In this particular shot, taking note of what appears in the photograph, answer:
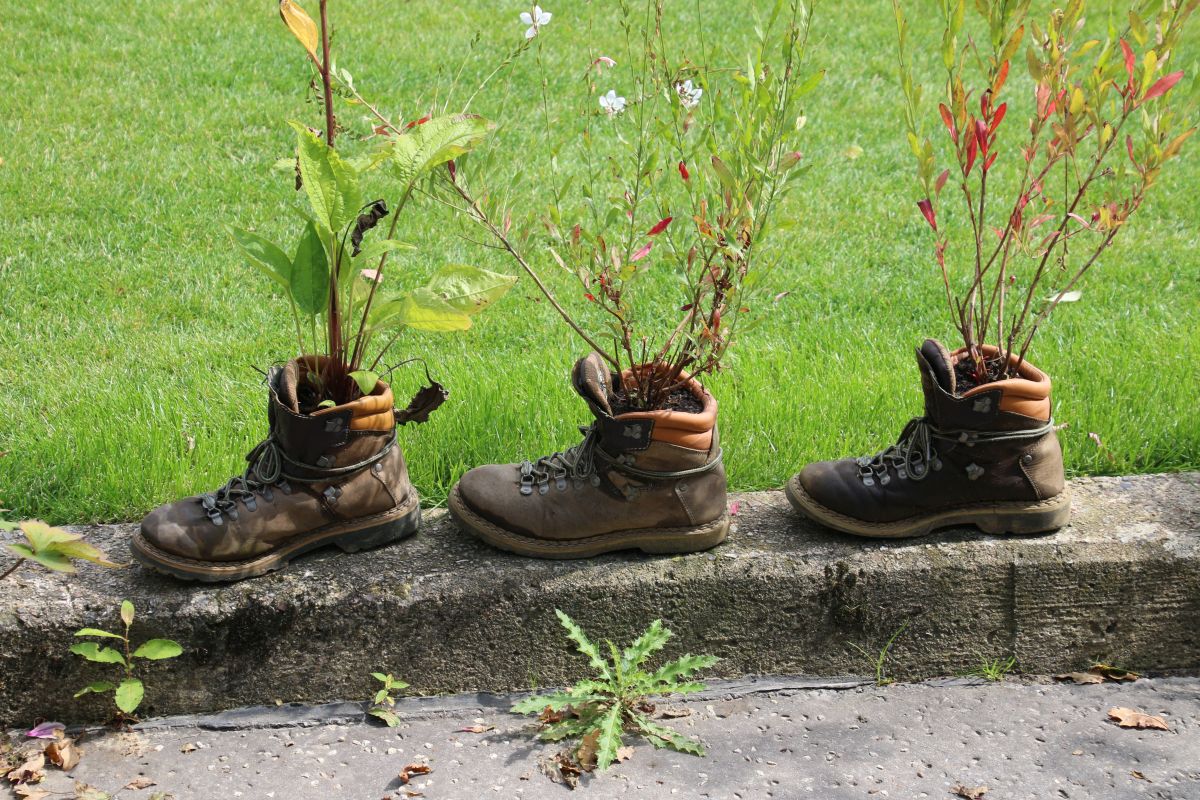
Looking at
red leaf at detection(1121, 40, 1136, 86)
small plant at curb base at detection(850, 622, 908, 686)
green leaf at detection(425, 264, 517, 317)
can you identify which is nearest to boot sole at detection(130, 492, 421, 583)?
green leaf at detection(425, 264, 517, 317)

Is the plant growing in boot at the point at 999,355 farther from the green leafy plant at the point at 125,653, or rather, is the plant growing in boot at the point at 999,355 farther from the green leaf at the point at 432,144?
the green leafy plant at the point at 125,653

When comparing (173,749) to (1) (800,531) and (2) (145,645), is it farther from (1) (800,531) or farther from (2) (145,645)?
(1) (800,531)

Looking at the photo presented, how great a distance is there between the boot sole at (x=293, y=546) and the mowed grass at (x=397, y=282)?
372mm

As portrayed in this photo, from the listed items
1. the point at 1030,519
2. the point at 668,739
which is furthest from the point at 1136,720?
the point at 668,739

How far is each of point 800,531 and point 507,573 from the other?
68 centimetres

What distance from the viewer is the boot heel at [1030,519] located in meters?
2.57

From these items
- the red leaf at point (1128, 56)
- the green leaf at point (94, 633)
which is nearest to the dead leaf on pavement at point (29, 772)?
the green leaf at point (94, 633)

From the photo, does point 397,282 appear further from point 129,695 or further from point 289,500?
point 129,695

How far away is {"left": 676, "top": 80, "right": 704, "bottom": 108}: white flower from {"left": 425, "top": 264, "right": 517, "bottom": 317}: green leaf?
560 mm

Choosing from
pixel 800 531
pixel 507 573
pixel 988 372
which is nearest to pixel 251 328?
pixel 507 573

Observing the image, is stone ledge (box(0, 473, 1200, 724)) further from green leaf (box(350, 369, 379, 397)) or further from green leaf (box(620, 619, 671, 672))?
green leaf (box(350, 369, 379, 397))

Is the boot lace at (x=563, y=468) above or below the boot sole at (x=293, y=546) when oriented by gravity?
above

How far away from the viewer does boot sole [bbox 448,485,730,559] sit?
101 inches

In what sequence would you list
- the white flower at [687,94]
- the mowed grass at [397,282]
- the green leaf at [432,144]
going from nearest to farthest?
the green leaf at [432,144] < the white flower at [687,94] < the mowed grass at [397,282]
